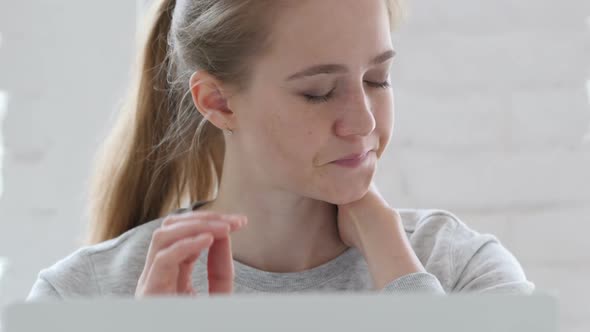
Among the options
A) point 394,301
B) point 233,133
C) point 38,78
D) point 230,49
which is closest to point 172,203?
point 233,133

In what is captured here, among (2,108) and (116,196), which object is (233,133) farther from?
(2,108)

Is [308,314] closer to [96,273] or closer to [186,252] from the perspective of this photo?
[186,252]

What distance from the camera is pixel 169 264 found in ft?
2.96

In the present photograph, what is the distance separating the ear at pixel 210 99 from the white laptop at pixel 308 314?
782 mm

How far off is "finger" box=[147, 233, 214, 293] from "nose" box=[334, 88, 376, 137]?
0.98ft

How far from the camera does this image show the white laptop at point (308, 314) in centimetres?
45

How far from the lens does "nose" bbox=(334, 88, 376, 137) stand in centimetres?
109

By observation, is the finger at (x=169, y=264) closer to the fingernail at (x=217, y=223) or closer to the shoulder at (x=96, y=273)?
the fingernail at (x=217, y=223)

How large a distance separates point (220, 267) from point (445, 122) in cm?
83

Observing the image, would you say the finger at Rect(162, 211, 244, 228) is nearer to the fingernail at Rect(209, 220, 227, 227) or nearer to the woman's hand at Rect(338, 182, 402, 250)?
the fingernail at Rect(209, 220, 227, 227)

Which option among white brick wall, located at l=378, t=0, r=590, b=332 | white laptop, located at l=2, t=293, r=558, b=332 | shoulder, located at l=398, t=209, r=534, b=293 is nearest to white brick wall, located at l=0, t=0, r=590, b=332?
white brick wall, located at l=378, t=0, r=590, b=332

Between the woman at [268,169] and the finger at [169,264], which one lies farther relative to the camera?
the woman at [268,169]

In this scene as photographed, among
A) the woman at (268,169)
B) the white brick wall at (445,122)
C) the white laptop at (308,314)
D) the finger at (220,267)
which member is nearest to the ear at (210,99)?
the woman at (268,169)

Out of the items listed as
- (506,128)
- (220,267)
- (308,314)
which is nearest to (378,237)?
(220,267)
